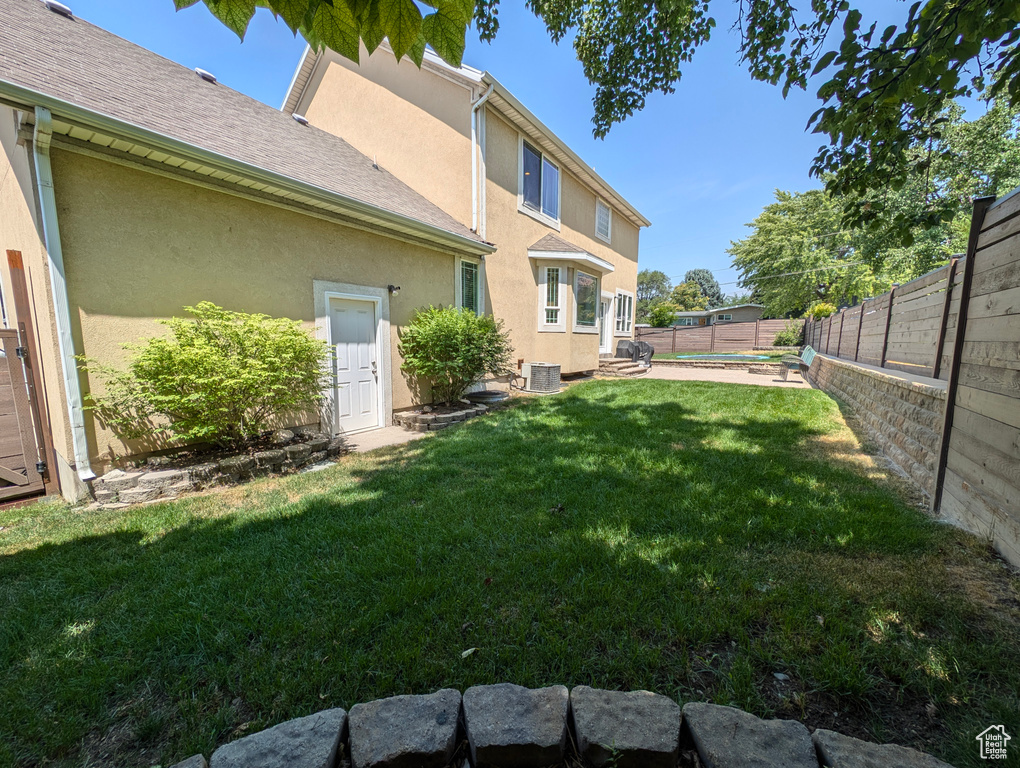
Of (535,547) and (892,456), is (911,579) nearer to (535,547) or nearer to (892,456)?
(535,547)

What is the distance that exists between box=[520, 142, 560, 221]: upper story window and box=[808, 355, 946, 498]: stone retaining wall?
793 centimetres

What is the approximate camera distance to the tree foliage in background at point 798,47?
1288 millimetres

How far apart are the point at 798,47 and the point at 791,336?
23109 millimetres

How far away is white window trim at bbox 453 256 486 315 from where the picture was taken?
28.2 ft

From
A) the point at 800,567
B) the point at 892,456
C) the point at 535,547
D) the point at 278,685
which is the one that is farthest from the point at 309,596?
the point at 892,456

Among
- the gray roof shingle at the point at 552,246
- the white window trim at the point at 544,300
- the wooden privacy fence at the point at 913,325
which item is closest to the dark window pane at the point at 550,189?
the gray roof shingle at the point at 552,246

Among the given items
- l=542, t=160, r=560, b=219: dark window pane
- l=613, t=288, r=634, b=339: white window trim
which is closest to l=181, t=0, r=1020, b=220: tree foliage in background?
l=542, t=160, r=560, b=219: dark window pane

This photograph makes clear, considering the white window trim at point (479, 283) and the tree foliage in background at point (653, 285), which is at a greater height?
the tree foliage in background at point (653, 285)

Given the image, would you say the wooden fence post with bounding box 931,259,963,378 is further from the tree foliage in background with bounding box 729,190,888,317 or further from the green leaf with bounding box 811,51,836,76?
the tree foliage in background with bounding box 729,190,888,317

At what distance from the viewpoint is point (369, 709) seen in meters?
1.58

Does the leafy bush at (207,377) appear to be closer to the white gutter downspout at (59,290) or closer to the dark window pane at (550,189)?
the white gutter downspout at (59,290)

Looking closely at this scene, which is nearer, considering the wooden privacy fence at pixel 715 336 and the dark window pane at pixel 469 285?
the dark window pane at pixel 469 285

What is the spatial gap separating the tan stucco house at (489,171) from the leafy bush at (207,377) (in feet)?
14.7

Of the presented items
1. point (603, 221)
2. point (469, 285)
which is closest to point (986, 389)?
point (469, 285)
